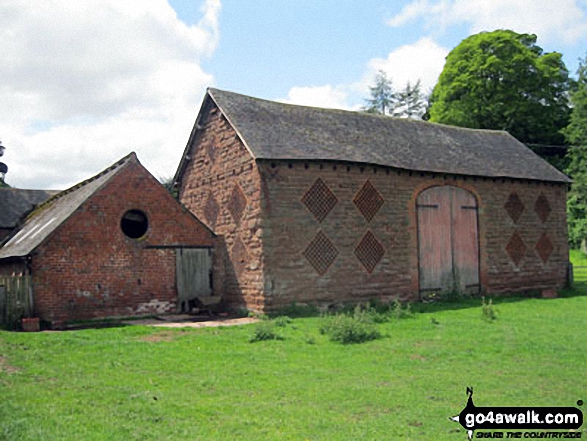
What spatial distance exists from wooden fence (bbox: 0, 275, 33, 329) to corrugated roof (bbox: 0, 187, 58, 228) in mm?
12028

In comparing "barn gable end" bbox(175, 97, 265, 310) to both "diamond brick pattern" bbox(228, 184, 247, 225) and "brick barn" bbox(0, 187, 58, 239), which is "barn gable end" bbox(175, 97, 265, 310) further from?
"brick barn" bbox(0, 187, 58, 239)

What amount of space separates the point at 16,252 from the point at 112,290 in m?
2.71

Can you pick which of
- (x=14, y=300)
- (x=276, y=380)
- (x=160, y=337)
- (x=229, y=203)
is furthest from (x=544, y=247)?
(x=14, y=300)

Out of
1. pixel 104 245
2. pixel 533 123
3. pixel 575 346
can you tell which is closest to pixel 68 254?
pixel 104 245

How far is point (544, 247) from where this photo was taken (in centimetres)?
2178

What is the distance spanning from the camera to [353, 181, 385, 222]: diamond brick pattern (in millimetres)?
17297

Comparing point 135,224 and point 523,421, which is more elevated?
point 135,224

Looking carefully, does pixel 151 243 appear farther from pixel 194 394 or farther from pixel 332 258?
pixel 194 394

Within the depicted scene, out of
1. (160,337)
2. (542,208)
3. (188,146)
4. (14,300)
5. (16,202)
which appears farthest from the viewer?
(16,202)

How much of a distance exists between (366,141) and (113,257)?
357 inches

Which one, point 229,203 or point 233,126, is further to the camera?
point 229,203

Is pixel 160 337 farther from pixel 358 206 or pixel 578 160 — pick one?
pixel 578 160

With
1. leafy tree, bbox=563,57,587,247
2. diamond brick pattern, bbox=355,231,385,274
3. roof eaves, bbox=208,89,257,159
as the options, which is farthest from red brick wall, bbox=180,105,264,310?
leafy tree, bbox=563,57,587,247

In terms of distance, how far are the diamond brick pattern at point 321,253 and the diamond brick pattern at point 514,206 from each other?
8086 mm
